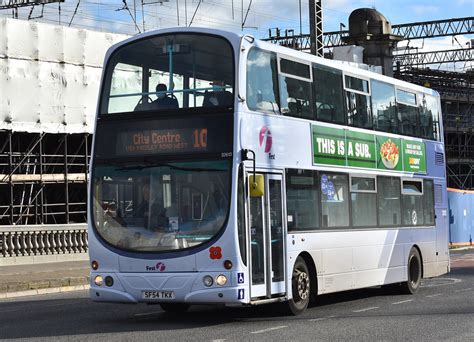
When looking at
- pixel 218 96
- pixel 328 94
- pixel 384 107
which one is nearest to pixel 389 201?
pixel 384 107

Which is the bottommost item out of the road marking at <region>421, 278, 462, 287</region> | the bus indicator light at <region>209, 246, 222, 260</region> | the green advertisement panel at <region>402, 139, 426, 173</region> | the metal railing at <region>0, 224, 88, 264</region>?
the road marking at <region>421, 278, 462, 287</region>

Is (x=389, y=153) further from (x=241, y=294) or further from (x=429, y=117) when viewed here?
(x=241, y=294)

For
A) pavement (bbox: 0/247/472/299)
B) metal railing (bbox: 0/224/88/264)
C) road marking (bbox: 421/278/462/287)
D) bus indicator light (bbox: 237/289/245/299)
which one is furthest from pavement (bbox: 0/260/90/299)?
bus indicator light (bbox: 237/289/245/299)

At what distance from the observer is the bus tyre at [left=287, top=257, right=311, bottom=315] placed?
1437cm

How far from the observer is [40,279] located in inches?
899

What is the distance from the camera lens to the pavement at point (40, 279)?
70.1 feet

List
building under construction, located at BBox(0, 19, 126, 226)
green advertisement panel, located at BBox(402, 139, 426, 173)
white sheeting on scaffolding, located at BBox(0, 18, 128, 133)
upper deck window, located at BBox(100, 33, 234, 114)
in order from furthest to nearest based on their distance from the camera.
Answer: building under construction, located at BBox(0, 19, 126, 226), white sheeting on scaffolding, located at BBox(0, 18, 128, 133), green advertisement panel, located at BBox(402, 139, 426, 173), upper deck window, located at BBox(100, 33, 234, 114)

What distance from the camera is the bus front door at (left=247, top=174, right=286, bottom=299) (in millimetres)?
13305

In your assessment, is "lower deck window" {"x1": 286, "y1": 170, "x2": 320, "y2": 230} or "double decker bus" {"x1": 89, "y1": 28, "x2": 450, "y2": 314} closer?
"double decker bus" {"x1": 89, "y1": 28, "x2": 450, "y2": 314}

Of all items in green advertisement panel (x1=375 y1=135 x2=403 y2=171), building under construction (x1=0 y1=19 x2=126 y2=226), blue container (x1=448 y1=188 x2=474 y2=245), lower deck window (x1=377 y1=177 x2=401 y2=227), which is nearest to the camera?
lower deck window (x1=377 y1=177 x2=401 y2=227)

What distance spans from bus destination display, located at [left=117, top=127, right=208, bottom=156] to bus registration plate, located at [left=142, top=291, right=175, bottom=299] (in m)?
1.90

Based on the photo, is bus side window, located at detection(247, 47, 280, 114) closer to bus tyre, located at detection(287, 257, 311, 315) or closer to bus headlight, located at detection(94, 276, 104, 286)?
bus tyre, located at detection(287, 257, 311, 315)

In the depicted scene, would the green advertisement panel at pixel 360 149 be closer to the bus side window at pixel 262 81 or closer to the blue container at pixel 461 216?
the bus side window at pixel 262 81

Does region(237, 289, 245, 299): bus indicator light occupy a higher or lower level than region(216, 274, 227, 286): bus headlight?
lower
